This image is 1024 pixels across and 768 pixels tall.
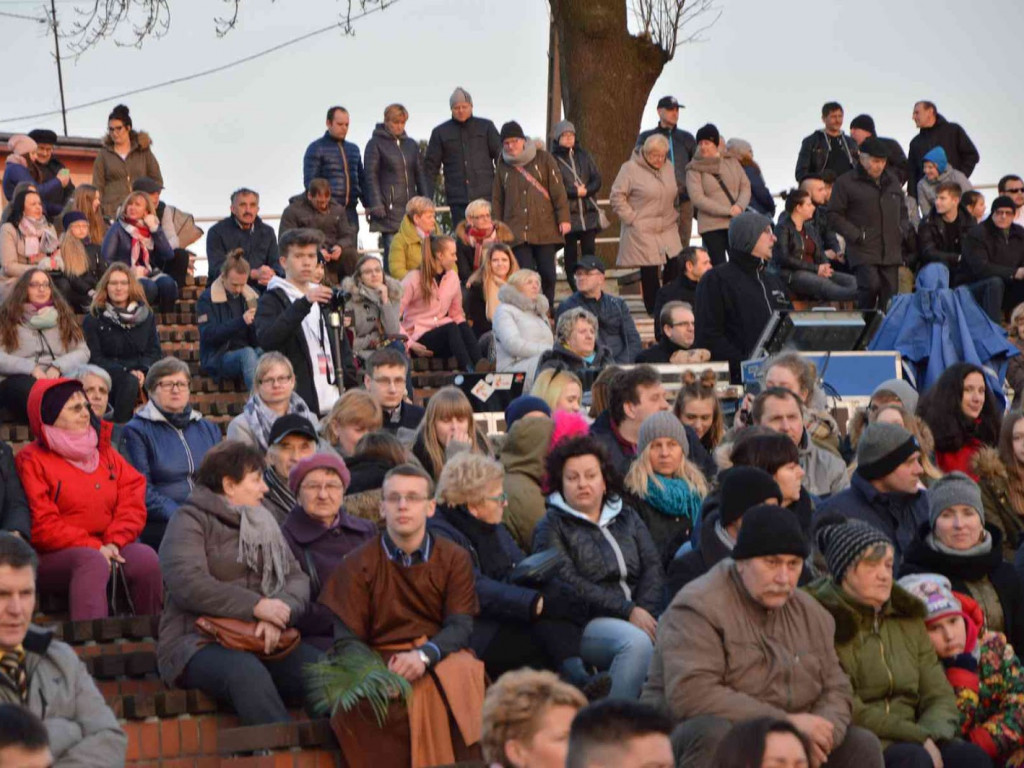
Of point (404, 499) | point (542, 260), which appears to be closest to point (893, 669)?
point (404, 499)

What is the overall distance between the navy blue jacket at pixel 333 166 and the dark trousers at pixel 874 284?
4459mm

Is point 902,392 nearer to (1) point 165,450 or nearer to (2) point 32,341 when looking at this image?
(1) point 165,450

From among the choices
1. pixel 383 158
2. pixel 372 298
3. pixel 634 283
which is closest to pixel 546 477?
pixel 372 298

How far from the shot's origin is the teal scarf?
9.91 meters

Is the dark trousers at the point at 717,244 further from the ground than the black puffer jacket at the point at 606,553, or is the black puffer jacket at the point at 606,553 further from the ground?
the dark trousers at the point at 717,244

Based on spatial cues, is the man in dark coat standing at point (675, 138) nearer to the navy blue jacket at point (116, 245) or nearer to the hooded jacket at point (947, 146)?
the hooded jacket at point (947, 146)

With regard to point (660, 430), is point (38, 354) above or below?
above

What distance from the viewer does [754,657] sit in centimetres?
790

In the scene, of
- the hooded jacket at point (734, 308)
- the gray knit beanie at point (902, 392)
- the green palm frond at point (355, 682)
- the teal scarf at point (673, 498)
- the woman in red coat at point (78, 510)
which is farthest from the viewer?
the hooded jacket at point (734, 308)

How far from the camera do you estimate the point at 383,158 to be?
19.0 meters

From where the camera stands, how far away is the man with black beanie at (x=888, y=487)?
9.80 meters

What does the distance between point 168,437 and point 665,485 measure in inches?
117

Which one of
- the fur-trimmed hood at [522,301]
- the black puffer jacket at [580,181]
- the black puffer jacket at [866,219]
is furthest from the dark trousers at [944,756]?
the black puffer jacket at [580,181]

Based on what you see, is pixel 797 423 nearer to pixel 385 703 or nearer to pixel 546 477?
pixel 546 477
